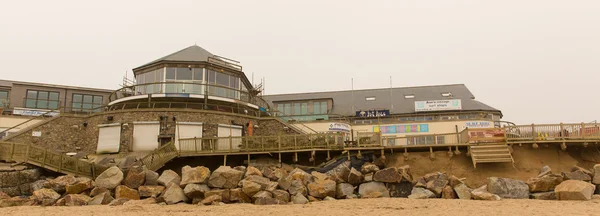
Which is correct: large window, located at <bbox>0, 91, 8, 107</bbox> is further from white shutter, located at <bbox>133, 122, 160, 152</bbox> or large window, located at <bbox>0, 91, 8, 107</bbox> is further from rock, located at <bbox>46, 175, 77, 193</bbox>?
rock, located at <bbox>46, 175, 77, 193</bbox>

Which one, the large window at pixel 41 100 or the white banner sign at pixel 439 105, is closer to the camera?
the large window at pixel 41 100

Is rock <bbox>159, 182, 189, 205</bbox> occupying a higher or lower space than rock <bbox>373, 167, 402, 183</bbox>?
lower

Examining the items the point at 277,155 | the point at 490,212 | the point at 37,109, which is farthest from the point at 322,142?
the point at 37,109

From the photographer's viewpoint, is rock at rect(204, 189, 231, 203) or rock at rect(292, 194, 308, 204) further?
rock at rect(204, 189, 231, 203)

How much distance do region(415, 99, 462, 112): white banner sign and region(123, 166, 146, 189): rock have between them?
1175 inches

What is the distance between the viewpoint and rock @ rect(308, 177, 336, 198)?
18.8 metres

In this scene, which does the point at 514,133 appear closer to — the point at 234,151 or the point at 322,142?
the point at 322,142

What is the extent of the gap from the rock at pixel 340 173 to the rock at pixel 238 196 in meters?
4.83

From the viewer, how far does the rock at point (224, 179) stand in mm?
18781

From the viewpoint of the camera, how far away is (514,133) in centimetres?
2331

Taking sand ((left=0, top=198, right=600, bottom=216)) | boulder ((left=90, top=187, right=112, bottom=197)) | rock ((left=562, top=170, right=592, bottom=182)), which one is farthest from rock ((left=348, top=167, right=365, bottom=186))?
boulder ((left=90, top=187, right=112, bottom=197))

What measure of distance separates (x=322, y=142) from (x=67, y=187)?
45.9 feet

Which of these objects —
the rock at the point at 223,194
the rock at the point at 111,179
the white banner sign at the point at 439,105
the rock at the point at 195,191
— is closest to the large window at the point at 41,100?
the rock at the point at 111,179

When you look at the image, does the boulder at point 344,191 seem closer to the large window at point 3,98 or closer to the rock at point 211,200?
the rock at point 211,200
